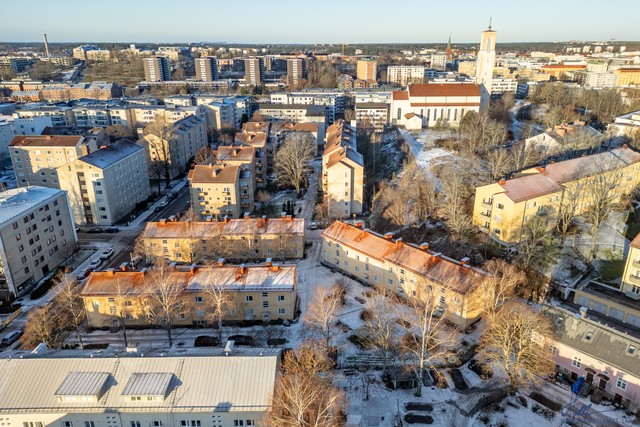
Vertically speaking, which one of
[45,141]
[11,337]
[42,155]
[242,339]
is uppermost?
[45,141]

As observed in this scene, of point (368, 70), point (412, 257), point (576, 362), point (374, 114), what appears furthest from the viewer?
point (368, 70)

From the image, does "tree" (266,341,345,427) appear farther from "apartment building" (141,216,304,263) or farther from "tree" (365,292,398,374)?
"apartment building" (141,216,304,263)

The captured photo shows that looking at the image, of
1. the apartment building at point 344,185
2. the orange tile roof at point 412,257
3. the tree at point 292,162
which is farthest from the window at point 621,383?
the tree at point 292,162

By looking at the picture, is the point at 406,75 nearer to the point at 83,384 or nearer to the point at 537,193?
the point at 537,193

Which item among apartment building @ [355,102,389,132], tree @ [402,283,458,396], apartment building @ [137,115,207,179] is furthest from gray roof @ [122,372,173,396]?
apartment building @ [355,102,389,132]

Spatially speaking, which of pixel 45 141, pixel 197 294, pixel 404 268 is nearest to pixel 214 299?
pixel 197 294

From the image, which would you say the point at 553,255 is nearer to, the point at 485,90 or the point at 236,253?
the point at 236,253

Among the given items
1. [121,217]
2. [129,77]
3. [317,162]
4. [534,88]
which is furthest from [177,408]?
[129,77]
